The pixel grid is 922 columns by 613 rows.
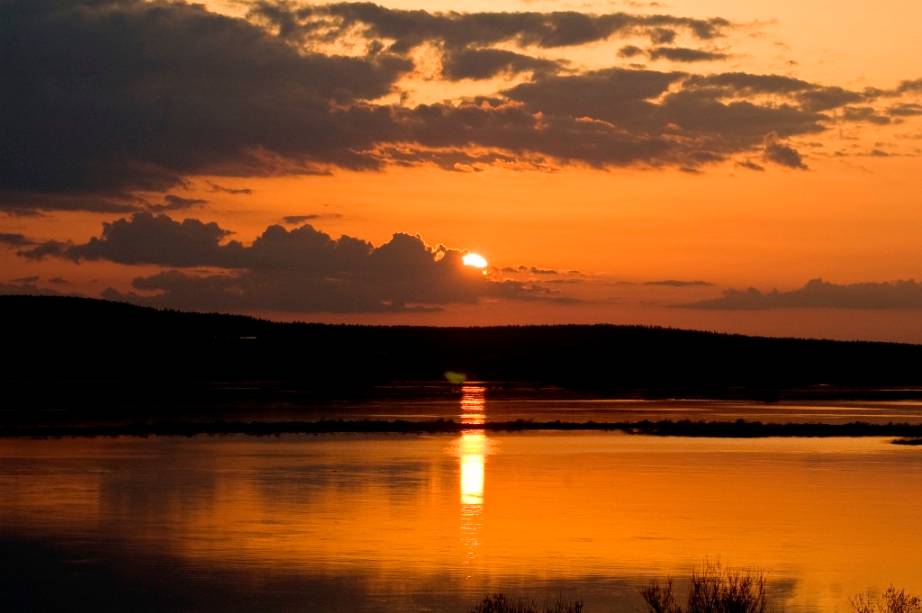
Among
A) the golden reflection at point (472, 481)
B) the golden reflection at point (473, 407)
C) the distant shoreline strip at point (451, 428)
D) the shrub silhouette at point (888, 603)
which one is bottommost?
the shrub silhouette at point (888, 603)

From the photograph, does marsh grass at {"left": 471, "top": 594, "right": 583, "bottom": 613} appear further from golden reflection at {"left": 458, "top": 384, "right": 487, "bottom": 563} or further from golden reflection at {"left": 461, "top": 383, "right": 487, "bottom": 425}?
golden reflection at {"left": 461, "top": 383, "right": 487, "bottom": 425}

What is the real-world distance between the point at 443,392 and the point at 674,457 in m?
61.0

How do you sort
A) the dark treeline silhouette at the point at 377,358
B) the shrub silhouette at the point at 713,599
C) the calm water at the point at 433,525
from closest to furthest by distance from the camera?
the shrub silhouette at the point at 713,599 < the calm water at the point at 433,525 < the dark treeline silhouette at the point at 377,358

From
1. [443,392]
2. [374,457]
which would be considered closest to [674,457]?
[374,457]

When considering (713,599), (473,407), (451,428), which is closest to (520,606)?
(713,599)

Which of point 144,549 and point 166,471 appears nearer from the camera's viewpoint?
point 144,549

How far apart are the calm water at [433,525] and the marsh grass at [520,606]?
24.8 inches

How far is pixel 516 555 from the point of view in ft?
74.1

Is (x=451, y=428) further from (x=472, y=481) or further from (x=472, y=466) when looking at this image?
(x=472, y=481)

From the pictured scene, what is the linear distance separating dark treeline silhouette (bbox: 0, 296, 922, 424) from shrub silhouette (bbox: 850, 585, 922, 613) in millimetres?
89284

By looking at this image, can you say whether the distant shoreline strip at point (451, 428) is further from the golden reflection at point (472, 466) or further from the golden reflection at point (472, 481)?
the golden reflection at point (472, 466)

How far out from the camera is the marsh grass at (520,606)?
53.1ft

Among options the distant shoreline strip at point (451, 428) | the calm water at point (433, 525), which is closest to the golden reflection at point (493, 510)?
the calm water at point (433, 525)

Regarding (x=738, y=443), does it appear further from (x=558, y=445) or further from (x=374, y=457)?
(x=374, y=457)
